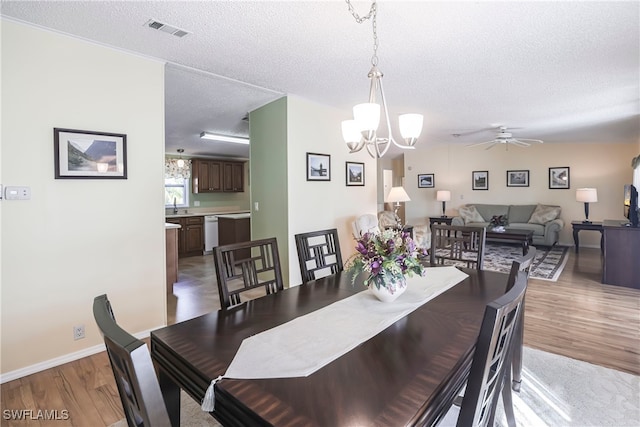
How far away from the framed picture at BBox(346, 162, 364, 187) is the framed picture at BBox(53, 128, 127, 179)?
2949 millimetres

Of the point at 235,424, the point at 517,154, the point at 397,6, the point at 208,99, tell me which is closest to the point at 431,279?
the point at 235,424

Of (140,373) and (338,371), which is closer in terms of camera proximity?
(140,373)

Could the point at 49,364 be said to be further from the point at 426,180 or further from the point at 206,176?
the point at 426,180

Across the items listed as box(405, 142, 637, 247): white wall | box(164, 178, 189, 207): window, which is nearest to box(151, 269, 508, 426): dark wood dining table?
box(164, 178, 189, 207): window

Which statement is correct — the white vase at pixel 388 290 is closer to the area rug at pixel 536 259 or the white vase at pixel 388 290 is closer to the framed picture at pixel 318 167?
the framed picture at pixel 318 167

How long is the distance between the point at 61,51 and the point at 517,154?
8.59m

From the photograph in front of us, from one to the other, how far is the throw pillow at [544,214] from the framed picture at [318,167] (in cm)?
537

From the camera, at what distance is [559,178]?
7.34 m

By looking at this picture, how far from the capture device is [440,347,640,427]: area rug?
185cm

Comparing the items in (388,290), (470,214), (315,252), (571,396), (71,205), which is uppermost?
(71,205)

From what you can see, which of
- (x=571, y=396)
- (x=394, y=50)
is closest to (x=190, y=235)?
(x=394, y=50)

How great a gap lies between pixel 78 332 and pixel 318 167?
3.04 metres

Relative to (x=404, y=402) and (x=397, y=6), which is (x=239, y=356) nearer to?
(x=404, y=402)

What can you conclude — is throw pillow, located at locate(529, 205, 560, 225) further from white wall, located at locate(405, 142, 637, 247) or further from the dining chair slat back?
the dining chair slat back
